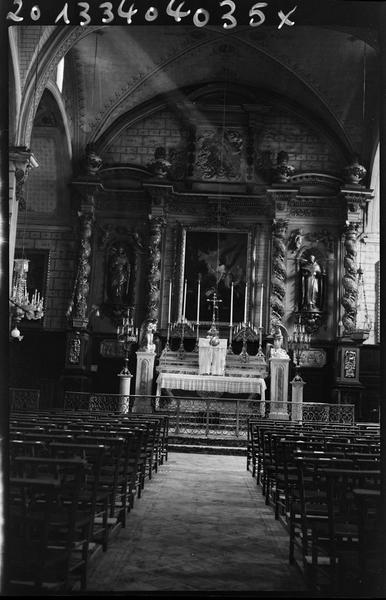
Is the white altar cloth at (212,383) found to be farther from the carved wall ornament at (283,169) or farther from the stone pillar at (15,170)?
the carved wall ornament at (283,169)

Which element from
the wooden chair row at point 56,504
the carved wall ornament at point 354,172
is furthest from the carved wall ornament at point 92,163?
the wooden chair row at point 56,504

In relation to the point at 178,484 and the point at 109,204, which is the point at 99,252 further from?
the point at 178,484

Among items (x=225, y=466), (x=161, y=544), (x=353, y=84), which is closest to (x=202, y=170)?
(x=353, y=84)

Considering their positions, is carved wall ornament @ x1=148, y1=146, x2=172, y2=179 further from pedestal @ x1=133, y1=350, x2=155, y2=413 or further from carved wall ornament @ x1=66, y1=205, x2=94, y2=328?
pedestal @ x1=133, y1=350, x2=155, y2=413

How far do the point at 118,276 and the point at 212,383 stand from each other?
5.12m

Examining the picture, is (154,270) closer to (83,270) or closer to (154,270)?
(154,270)

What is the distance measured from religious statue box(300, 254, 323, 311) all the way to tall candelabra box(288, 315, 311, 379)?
1.84 feet

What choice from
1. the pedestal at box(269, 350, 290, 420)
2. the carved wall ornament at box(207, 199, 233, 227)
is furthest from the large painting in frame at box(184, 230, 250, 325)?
the pedestal at box(269, 350, 290, 420)

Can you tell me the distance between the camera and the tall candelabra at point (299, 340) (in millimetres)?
19344

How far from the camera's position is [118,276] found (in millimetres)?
20109

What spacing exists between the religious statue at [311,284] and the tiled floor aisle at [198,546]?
10809 millimetres

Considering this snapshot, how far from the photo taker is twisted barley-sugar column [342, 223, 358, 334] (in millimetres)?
19156

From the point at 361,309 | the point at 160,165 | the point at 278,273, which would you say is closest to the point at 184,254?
the point at 160,165

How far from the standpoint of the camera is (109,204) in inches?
817
